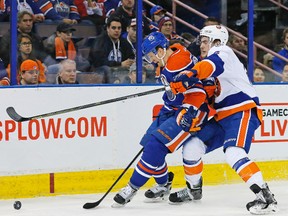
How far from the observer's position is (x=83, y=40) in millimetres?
7090

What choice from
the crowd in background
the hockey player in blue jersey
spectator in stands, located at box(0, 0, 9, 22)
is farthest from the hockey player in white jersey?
spectator in stands, located at box(0, 0, 9, 22)

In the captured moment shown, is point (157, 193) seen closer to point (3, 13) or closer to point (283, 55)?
point (3, 13)

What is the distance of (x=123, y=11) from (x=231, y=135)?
170 cm

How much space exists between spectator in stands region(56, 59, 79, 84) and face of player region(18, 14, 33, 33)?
1.17 ft

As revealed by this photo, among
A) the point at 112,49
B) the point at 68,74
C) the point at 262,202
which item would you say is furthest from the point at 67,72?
the point at 262,202

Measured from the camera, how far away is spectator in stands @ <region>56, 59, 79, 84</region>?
277 inches

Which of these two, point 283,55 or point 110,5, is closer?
point 110,5

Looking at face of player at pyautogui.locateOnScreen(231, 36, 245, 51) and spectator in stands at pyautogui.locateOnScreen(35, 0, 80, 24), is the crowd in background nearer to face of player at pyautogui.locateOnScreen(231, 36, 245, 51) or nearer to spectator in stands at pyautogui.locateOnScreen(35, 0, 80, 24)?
spectator in stands at pyautogui.locateOnScreen(35, 0, 80, 24)

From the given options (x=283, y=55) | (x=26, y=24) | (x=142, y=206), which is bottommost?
(x=142, y=206)

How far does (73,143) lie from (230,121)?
138cm

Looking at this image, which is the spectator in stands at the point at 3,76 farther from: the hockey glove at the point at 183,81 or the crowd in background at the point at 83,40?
the hockey glove at the point at 183,81

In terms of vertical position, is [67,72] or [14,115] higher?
[67,72]

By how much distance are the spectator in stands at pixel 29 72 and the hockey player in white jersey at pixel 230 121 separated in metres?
1.29

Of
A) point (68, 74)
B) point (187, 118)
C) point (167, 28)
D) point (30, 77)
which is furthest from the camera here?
point (167, 28)
